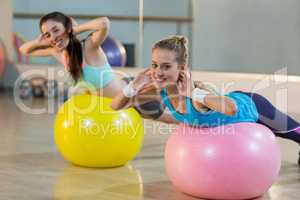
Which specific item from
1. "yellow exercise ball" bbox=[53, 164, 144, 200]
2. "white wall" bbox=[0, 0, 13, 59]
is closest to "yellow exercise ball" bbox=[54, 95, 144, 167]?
"yellow exercise ball" bbox=[53, 164, 144, 200]

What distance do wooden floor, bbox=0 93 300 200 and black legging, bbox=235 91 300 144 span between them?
0.24 metres

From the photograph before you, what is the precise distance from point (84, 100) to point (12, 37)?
15.6 feet

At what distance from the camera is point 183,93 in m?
2.37

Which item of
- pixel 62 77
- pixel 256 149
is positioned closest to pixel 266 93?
pixel 62 77

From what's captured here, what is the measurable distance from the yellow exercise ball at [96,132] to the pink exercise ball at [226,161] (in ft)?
1.99

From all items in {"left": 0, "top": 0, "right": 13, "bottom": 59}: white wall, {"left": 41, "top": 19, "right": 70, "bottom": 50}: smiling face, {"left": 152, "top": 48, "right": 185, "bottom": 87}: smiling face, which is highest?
{"left": 0, "top": 0, "right": 13, "bottom": 59}: white wall

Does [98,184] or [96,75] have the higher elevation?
Answer: [96,75]

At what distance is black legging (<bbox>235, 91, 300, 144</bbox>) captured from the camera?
113 inches

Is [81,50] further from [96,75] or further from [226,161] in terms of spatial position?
[226,161]

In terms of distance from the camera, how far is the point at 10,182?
2.77 meters

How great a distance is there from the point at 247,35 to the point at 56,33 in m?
3.69

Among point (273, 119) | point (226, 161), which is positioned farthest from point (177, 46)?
point (273, 119)

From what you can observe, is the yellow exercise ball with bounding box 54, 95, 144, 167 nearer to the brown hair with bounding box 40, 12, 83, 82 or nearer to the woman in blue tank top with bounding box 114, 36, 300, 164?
the brown hair with bounding box 40, 12, 83, 82

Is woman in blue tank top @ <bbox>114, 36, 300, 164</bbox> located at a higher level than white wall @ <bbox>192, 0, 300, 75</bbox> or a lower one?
lower
